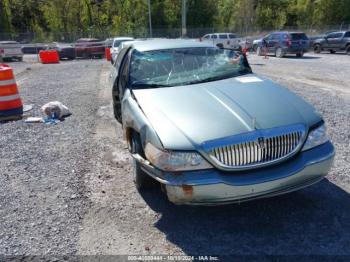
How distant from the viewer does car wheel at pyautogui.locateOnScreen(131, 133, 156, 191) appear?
145 inches

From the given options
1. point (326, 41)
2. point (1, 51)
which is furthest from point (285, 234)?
point (1, 51)

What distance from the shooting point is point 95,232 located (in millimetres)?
3291

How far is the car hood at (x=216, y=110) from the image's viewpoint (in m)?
3.01

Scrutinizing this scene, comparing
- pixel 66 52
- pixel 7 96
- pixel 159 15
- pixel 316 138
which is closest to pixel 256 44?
pixel 66 52

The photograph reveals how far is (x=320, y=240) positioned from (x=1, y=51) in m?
29.8

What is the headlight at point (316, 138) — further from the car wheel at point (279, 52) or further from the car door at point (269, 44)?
the car door at point (269, 44)

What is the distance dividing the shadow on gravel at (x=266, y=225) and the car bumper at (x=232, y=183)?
0.43 metres

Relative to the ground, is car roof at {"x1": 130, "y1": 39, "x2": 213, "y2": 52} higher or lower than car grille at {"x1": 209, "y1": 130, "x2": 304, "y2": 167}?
higher

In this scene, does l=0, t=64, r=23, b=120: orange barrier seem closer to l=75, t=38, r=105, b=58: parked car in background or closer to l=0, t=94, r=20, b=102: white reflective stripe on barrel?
l=0, t=94, r=20, b=102: white reflective stripe on barrel

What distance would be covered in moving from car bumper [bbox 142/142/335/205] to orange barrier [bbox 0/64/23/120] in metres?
5.72

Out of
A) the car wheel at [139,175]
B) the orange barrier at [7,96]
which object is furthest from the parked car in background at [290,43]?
the car wheel at [139,175]

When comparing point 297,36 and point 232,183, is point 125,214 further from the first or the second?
point 297,36

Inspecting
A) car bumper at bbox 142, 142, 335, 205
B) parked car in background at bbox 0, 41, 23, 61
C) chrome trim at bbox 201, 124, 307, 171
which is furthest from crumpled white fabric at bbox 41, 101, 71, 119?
parked car in background at bbox 0, 41, 23, 61

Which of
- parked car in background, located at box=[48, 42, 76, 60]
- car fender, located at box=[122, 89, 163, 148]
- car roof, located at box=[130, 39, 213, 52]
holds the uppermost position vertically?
car roof, located at box=[130, 39, 213, 52]
